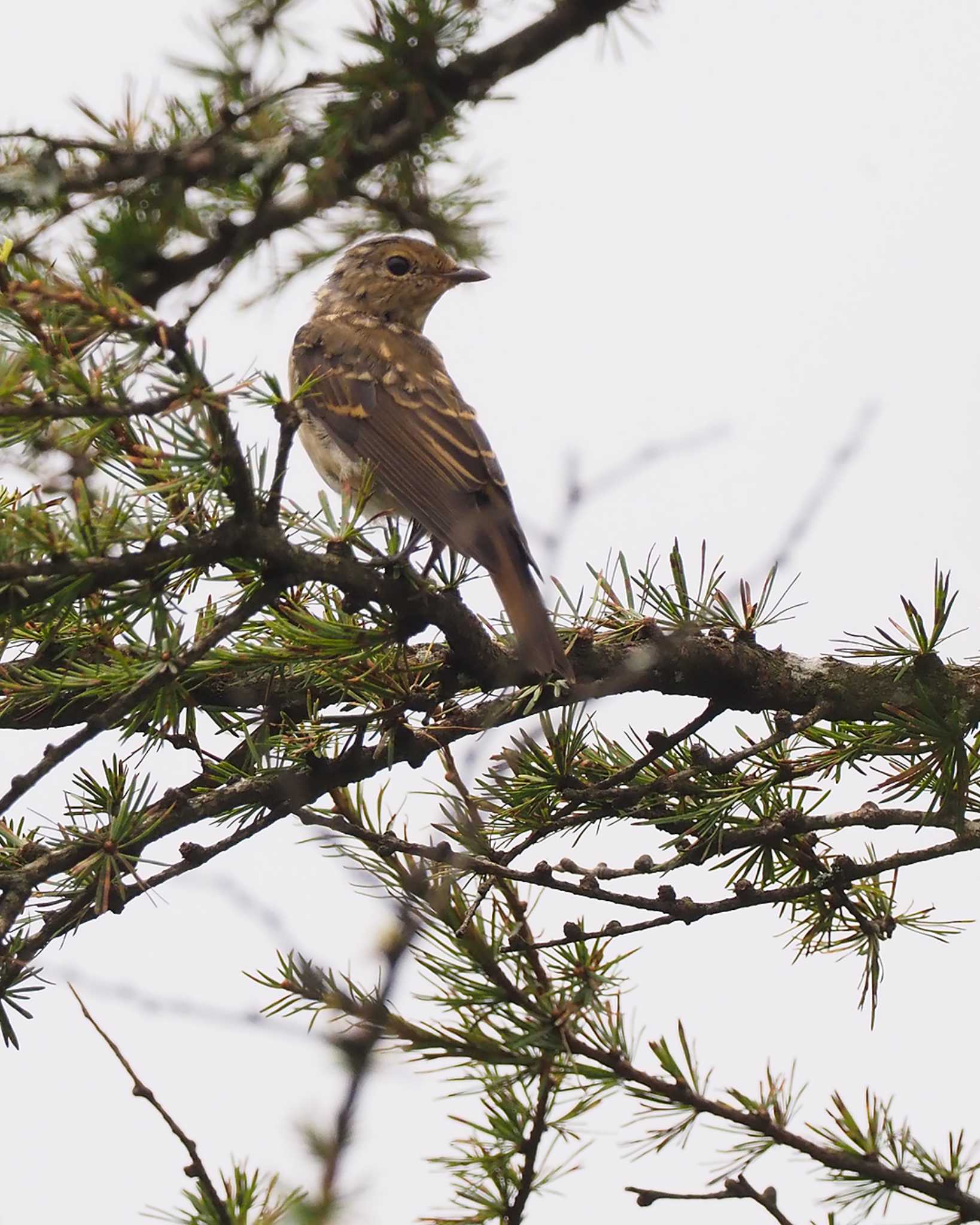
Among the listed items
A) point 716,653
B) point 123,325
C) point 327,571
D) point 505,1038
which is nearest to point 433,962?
point 505,1038

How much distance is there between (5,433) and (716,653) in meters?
1.80

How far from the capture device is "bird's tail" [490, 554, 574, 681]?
120 inches

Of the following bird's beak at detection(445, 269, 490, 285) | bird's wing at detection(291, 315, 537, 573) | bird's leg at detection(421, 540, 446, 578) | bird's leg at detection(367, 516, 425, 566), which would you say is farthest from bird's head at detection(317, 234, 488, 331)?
bird's leg at detection(367, 516, 425, 566)

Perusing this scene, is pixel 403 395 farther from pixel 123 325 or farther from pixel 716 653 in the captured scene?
pixel 123 325

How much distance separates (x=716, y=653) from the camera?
329 centimetres

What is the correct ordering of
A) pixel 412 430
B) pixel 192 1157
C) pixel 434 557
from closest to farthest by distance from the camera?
1. pixel 192 1157
2. pixel 434 557
3. pixel 412 430

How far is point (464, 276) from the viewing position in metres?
5.70

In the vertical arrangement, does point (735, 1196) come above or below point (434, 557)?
below

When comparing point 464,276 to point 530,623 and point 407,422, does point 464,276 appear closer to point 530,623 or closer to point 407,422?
point 407,422

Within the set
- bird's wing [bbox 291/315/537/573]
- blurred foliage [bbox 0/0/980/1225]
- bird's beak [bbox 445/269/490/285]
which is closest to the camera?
blurred foliage [bbox 0/0/980/1225]

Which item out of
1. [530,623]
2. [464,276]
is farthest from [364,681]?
[464,276]

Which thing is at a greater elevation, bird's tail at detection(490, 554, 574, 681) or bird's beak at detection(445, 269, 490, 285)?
bird's beak at detection(445, 269, 490, 285)

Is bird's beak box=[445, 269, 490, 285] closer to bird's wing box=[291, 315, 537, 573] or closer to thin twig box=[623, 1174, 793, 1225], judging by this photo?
bird's wing box=[291, 315, 537, 573]

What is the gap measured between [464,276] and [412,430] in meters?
1.44
